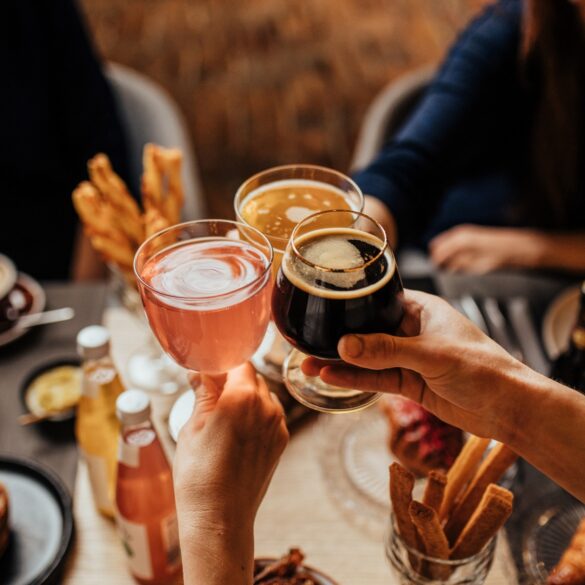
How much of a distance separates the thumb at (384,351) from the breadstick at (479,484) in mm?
163

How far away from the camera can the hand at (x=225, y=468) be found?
741mm

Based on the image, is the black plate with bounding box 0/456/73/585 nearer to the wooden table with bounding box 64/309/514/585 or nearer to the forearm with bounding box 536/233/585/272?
the wooden table with bounding box 64/309/514/585

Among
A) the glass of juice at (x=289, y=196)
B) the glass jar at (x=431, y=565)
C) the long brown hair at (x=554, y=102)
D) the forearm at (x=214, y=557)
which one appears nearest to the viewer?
the forearm at (x=214, y=557)

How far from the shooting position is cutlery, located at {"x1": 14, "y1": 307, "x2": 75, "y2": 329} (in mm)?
1380

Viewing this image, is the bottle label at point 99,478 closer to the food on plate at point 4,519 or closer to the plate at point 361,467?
the food on plate at point 4,519

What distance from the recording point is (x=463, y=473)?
878mm

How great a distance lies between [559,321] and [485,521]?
693 mm

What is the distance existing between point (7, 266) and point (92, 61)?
2.35 feet

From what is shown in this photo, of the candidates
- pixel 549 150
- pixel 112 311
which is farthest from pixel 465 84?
pixel 112 311

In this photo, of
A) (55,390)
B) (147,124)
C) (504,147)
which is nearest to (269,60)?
(147,124)

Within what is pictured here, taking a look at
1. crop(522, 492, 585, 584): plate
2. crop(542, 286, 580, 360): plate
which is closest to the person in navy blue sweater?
crop(542, 286, 580, 360): plate

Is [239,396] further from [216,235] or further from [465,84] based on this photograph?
[465,84]

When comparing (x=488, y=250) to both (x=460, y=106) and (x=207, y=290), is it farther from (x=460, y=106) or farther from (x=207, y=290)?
(x=207, y=290)

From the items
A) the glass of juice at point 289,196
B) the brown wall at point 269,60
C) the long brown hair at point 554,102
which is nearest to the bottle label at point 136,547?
the glass of juice at point 289,196
